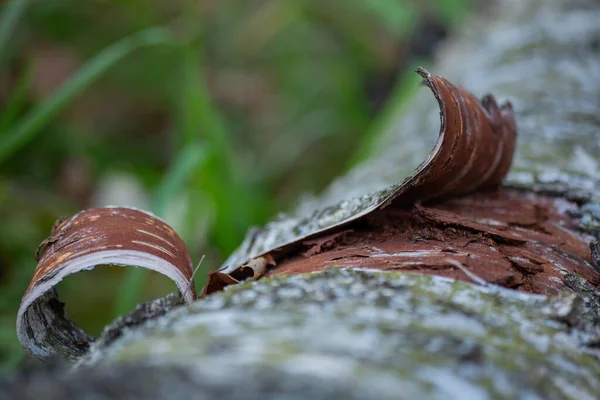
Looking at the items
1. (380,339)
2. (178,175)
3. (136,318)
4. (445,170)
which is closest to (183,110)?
(178,175)

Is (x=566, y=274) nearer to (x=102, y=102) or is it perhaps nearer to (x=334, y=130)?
(x=334, y=130)

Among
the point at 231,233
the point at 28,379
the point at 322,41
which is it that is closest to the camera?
the point at 28,379

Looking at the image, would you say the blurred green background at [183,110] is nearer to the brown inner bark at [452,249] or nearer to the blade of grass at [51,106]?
the blade of grass at [51,106]

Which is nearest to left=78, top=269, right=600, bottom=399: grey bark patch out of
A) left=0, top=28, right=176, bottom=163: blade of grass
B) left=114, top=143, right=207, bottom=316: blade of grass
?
left=114, top=143, right=207, bottom=316: blade of grass

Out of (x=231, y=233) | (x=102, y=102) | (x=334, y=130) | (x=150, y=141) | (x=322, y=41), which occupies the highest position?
(x=322, y=41)

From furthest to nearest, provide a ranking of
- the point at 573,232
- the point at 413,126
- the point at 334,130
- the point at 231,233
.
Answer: the point at 334,130 < the point at 231,233 < the point at 413,126 < the point at 573,232

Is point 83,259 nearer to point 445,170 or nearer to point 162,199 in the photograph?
point 445,170

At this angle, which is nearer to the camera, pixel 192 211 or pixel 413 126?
pixel 413 126

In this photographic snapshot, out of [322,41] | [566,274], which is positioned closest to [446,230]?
[566,274]

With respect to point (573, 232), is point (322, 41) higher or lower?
higher
